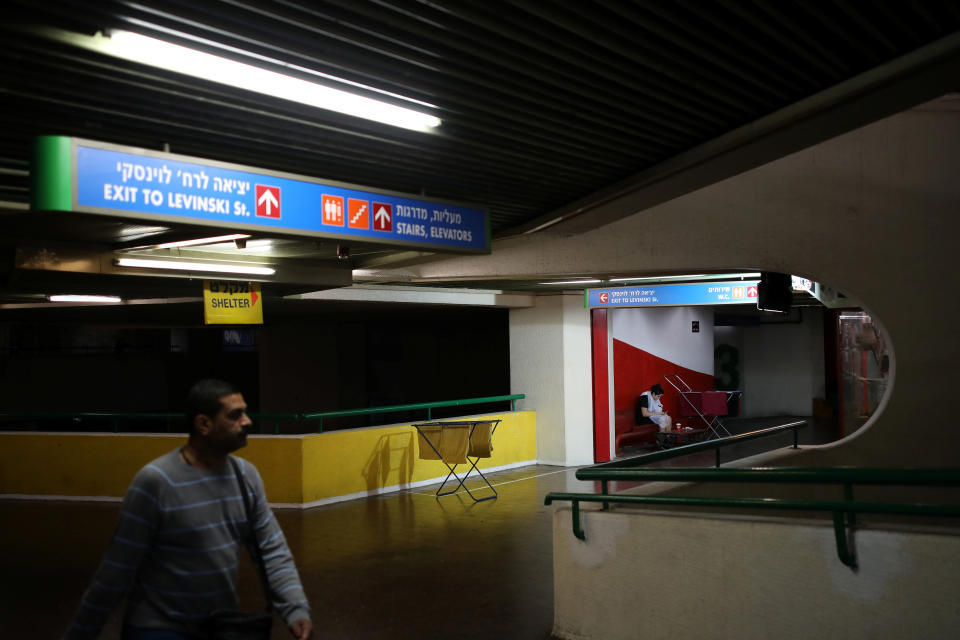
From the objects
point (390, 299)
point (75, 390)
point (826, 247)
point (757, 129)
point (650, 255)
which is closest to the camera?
point (757, 129)

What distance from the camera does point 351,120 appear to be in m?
4.81

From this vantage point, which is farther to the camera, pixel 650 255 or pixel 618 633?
pixel 650 255

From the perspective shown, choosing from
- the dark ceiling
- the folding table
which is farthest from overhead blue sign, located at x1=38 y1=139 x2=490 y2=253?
the folding table

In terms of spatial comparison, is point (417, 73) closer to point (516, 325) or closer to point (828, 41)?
point (828, 41)

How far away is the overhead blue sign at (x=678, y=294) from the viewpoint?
1091 centimetres

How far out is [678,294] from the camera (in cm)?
1139

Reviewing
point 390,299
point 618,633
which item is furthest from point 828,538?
point 390,299

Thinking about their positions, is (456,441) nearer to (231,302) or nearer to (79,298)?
(231,302)

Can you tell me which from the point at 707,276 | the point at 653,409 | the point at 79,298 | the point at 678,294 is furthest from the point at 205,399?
the point at 653,409

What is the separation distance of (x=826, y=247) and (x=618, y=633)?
14.2ft

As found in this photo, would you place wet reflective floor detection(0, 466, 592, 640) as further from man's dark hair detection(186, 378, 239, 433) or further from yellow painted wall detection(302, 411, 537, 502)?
man's dark hair detection(186, 378, 239, 433)

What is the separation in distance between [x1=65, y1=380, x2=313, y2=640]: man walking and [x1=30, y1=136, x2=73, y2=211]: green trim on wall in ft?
5.72

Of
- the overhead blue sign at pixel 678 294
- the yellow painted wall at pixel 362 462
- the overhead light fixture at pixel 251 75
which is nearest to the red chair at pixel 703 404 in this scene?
the overhead blue sign at pixel 678 294

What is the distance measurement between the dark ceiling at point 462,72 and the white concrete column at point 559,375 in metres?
7.93
